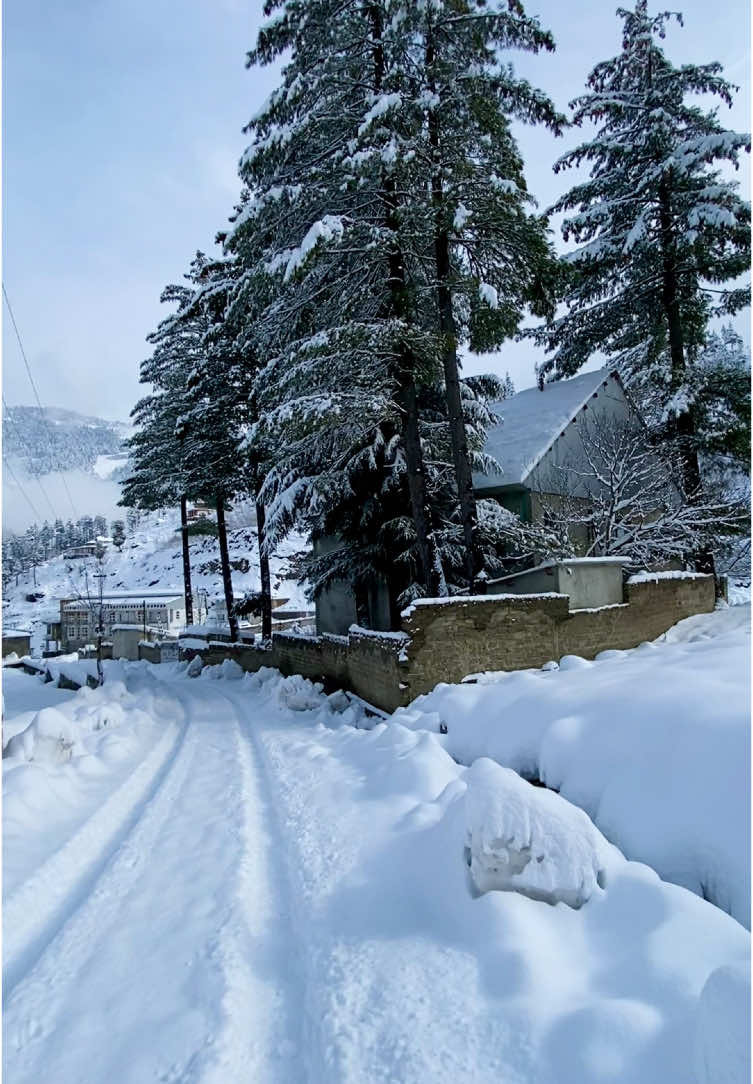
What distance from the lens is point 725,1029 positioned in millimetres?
2018

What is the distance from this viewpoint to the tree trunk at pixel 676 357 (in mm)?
15233

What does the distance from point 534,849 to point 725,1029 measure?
140 centimetres

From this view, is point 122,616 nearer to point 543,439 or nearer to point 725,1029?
point 543,439

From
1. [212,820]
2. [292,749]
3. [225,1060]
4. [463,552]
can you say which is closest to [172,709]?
[292,749]

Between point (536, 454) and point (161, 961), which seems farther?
point (536, 454)

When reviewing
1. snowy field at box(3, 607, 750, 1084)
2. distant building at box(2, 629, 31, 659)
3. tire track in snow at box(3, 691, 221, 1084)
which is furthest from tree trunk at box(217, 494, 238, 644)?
distant building at box(2, 629, 31, 659)

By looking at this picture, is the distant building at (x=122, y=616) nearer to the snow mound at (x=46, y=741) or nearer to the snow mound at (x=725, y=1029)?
the snow mound at (x=46, y=741)

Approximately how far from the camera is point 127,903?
159 inches

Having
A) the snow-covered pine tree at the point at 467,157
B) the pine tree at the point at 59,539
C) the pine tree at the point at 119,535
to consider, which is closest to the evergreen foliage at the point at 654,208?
the snow-covered pine tree at the point at 467,157

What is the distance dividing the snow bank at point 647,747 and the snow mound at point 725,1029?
4.98 feet

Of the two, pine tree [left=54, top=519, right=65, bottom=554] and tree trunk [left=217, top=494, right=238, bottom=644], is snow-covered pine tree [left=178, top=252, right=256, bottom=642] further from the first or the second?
pine tree [left=54, top=519, right=65, bottom=554]

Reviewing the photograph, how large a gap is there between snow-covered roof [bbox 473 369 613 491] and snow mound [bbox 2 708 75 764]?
1101 cm

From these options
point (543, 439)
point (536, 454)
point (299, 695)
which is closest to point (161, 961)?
point (299, 695)

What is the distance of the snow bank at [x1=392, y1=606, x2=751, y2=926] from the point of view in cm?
382
